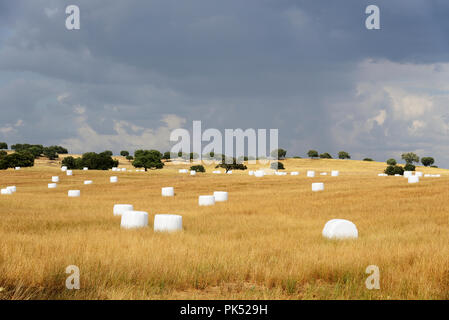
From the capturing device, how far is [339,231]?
14.6m

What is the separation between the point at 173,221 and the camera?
1598cm

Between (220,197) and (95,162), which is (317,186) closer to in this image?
(220,197)

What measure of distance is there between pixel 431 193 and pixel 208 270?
81.0 ft

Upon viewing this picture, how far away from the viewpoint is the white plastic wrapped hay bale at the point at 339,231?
14558mm

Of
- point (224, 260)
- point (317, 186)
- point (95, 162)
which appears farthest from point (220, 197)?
point (95, 162)

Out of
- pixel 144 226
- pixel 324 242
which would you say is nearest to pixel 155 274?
pixel 324 242

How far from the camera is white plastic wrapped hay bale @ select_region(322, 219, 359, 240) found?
14558mm

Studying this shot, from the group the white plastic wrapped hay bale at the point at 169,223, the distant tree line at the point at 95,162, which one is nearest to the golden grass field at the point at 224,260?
the white plastic wrapped hay bale at the point at 169,223

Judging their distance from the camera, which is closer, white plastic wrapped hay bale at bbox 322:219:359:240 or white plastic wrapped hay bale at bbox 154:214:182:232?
white plastic wrapped hay bale at bbox 322:219:359:240

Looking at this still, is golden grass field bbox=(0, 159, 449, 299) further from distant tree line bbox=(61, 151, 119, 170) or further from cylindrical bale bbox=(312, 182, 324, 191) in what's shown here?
distant tree line bbox=(61, 151, 119, 170)

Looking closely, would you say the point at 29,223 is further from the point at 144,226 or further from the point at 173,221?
the point at 173,221

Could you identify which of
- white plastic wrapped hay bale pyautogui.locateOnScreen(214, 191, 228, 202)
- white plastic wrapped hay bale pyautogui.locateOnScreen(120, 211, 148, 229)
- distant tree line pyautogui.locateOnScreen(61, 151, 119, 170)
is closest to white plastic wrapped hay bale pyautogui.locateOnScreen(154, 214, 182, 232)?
white plastic wrapped hay bale pyautogui.locateOnScreen(120, 211, 148, 229)

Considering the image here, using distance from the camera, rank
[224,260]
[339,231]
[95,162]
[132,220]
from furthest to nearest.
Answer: [95,162], [132,220], [339,231], [224,260]

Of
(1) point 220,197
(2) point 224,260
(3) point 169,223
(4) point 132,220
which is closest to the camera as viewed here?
(2) point 224,260
